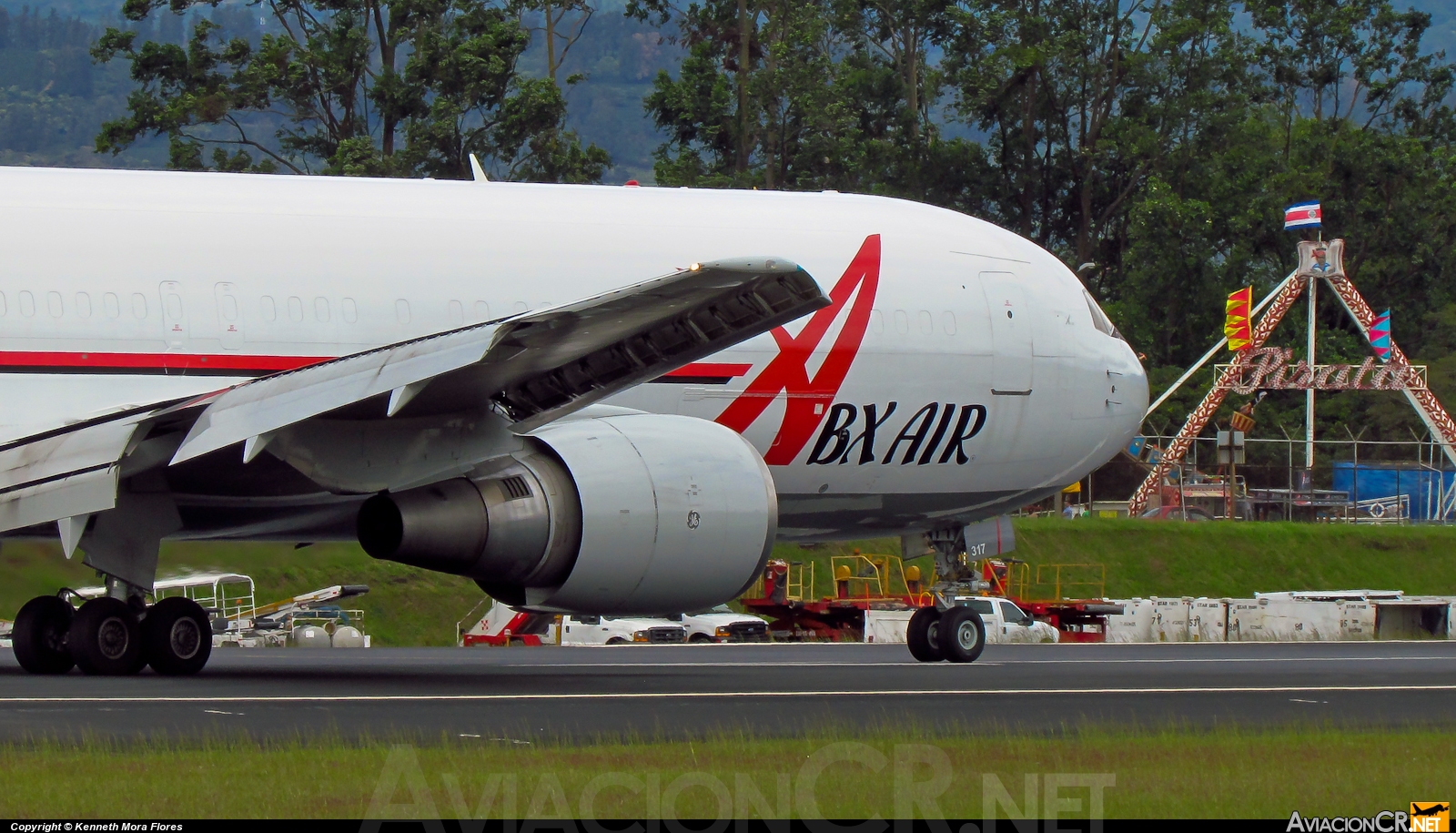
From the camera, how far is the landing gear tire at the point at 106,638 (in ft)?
44.8

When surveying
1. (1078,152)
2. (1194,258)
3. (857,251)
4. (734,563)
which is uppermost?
(1078,152)

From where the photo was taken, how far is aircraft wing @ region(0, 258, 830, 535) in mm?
10844

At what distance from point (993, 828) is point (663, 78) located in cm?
5424

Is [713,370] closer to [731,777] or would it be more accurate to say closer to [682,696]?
[682,696]

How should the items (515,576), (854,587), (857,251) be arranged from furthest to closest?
(854,587), (857,251), (515,576)

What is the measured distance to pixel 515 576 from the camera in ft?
39.3

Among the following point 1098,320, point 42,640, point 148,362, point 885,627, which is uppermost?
point 1098,320

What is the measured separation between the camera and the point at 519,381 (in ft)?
39.9

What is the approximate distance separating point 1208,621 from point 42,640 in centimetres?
2148

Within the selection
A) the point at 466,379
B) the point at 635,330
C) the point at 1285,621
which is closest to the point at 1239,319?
the point at 1285,621

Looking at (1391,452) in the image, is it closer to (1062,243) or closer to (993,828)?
(1062,243)

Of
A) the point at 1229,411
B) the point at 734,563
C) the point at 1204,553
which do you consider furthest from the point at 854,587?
the point at 1229,411

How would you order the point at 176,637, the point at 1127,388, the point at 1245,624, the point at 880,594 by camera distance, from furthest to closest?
1. the point at 880,594
2. the point at 1245,624
3. the point at 1127,388
4. the point at 176,637

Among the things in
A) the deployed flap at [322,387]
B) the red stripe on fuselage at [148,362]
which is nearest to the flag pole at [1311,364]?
the red stripe on fuselage at [148,362]
